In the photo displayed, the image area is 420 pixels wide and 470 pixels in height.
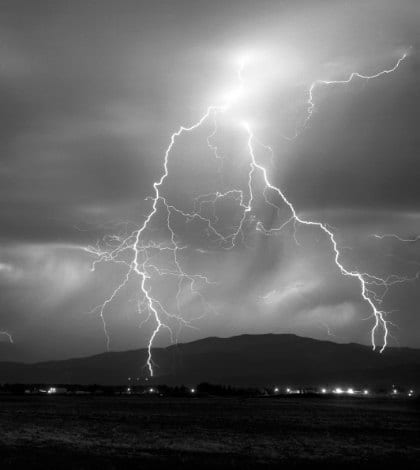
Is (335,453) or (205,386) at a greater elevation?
(205,386)

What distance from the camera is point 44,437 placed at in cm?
3272

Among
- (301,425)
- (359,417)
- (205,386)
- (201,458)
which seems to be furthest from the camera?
(205,386)

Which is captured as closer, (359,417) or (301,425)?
(301,425)

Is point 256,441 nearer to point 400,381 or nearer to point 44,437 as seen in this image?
point 44,437

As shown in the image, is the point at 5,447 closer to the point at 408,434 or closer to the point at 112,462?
the point at 112,462

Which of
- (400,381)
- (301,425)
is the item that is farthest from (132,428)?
(400,381)

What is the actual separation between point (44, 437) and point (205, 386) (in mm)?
110995

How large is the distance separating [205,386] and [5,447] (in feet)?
381

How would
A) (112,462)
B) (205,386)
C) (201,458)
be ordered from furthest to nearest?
(205,386) → (201,458) → (112,462)

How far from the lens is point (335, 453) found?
29.1 m

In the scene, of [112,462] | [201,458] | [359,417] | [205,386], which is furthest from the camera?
[205,386]

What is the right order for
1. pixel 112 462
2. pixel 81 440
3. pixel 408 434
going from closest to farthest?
pixel 112 462 → pixel 81 440 → pixel 408 434

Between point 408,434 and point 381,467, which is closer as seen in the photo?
point 381,467

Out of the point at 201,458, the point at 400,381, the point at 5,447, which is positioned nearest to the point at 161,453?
the point at 201,458
